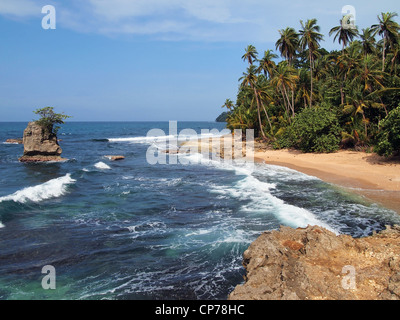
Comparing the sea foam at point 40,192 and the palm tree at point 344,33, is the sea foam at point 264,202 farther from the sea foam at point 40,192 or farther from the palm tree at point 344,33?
the palm tree at point 344,33

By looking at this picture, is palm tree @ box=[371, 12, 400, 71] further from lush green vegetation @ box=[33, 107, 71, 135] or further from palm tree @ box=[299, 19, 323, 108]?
lush green vegetation @ box=[33, 107, 71, 135]

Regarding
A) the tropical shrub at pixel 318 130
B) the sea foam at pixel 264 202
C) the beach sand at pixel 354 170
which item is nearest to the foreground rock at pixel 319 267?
the sea foam at pixel 264 202

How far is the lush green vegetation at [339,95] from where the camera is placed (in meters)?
29.7

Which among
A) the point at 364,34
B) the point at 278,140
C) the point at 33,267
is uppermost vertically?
the point at 364,34

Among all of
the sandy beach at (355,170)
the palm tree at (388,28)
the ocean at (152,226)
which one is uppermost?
the palm tree at (388,28)

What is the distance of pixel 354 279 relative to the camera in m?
7.53

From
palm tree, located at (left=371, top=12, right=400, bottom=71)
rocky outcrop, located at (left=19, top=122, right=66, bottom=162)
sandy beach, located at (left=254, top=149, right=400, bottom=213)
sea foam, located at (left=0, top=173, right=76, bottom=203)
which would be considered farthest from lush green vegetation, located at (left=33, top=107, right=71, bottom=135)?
palm tree, located at (left=371, top=12, right=400, bottom=71)

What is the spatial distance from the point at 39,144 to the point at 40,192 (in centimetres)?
1623

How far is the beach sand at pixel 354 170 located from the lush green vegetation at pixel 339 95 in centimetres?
135

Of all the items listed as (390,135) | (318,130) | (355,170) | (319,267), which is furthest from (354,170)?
(319,267)
